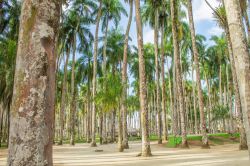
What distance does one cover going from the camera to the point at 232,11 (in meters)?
5.61

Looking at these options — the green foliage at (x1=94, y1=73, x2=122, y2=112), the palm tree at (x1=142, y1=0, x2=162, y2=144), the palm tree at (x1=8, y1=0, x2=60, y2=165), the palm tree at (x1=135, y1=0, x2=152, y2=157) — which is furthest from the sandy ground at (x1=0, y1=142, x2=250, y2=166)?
the palm tree at (x1=142, y1=0, x2=162, y2=144)

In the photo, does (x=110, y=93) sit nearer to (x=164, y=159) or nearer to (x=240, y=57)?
(x=164, y=159)

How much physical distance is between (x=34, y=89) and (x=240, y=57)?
4362mm

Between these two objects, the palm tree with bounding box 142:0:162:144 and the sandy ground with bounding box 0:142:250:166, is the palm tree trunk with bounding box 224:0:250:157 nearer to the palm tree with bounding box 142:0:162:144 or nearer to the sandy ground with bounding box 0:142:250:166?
the sandy ground with bounding box 0:142:250:166

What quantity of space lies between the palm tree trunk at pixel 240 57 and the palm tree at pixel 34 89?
390cm

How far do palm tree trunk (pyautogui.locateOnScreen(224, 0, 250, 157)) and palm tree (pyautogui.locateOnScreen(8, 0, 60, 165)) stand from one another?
3902 millimetres

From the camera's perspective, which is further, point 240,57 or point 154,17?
point 154,17

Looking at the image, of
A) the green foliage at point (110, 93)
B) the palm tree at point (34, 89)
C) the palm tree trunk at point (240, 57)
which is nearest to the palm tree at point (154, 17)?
the green foliage at point (110, 93)

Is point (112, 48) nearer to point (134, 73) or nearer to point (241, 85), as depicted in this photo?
point (134, 73)

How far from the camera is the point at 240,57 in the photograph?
519cm

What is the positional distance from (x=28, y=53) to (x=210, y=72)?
169 feet

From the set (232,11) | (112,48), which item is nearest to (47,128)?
(232,11)

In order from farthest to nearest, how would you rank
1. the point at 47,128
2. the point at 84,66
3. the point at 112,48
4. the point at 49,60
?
1. the point at 84,66
2. the point at 112,48
3. the point at 49,60
4. the point at 47,128

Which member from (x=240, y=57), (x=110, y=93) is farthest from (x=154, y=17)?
(x=240, y=57)
